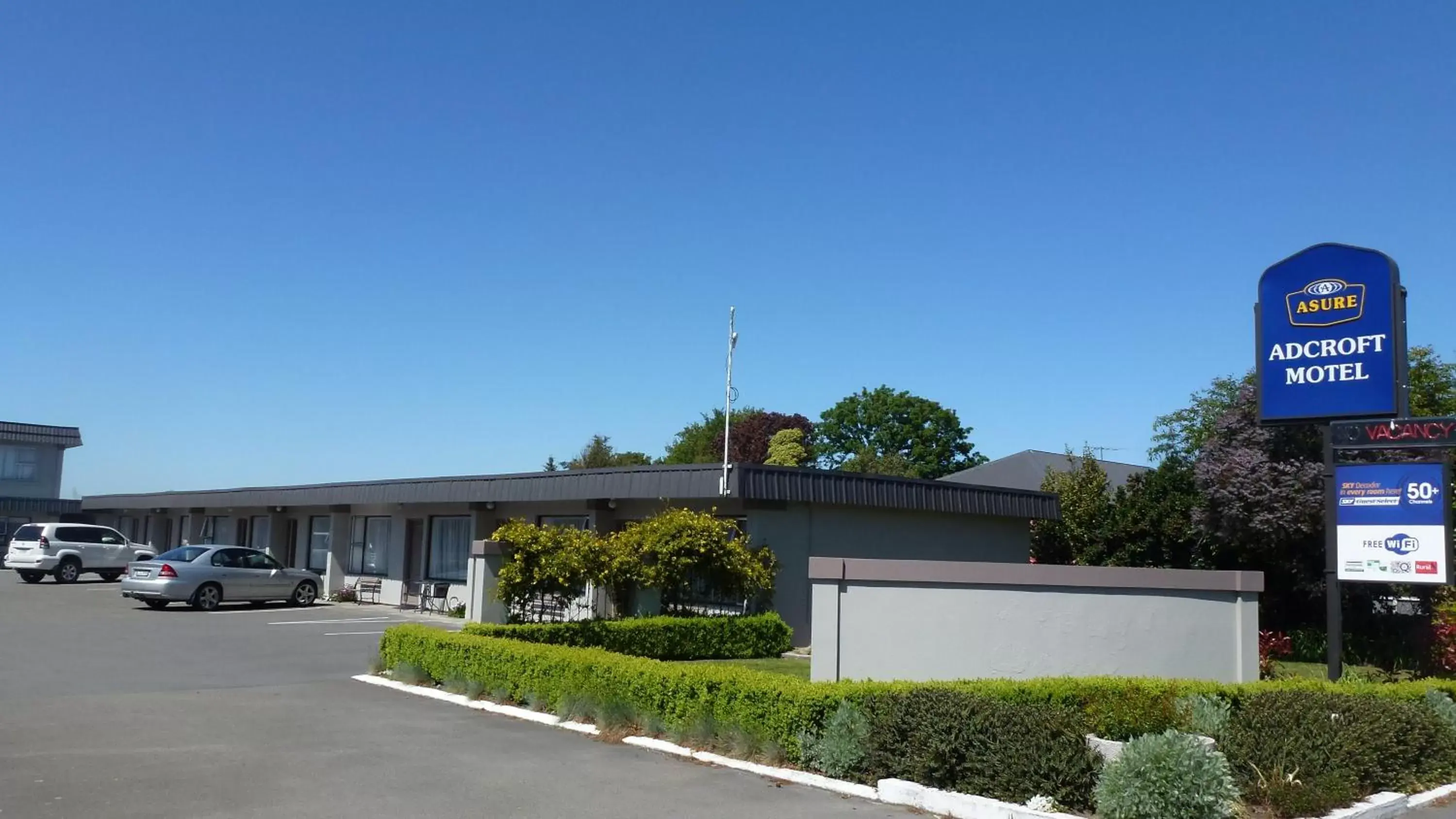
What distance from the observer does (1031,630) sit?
45.8ft

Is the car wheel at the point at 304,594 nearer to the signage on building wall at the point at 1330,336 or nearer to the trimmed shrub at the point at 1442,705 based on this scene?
the signage on building wall at the point at 1330,336

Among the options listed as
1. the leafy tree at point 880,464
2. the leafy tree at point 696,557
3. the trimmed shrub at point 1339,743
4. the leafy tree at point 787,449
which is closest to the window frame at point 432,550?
the leafy tree at point 696,557

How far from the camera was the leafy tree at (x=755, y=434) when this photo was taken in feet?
223

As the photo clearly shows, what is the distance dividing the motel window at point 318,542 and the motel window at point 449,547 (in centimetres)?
581

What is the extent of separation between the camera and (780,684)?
10.2 meters

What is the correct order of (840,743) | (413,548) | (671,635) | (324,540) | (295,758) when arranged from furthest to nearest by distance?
(324,540) < (413,548) < (671,635) < (295,758) < (840,743)

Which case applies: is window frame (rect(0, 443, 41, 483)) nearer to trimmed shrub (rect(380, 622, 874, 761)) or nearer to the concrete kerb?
trimmed shrub (rect(380, 622, 874, 761))

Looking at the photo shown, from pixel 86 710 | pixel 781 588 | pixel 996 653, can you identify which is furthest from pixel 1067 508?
pixel 86 710

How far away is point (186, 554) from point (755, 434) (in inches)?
1809

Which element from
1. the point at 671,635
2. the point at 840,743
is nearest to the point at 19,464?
the point at 671,635

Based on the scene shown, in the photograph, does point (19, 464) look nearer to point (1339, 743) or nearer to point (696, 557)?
point (696, 557)

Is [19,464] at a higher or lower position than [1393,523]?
higher

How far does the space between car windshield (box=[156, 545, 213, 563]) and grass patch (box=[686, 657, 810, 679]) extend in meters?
13.9

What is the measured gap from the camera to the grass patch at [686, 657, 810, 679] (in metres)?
16.0
